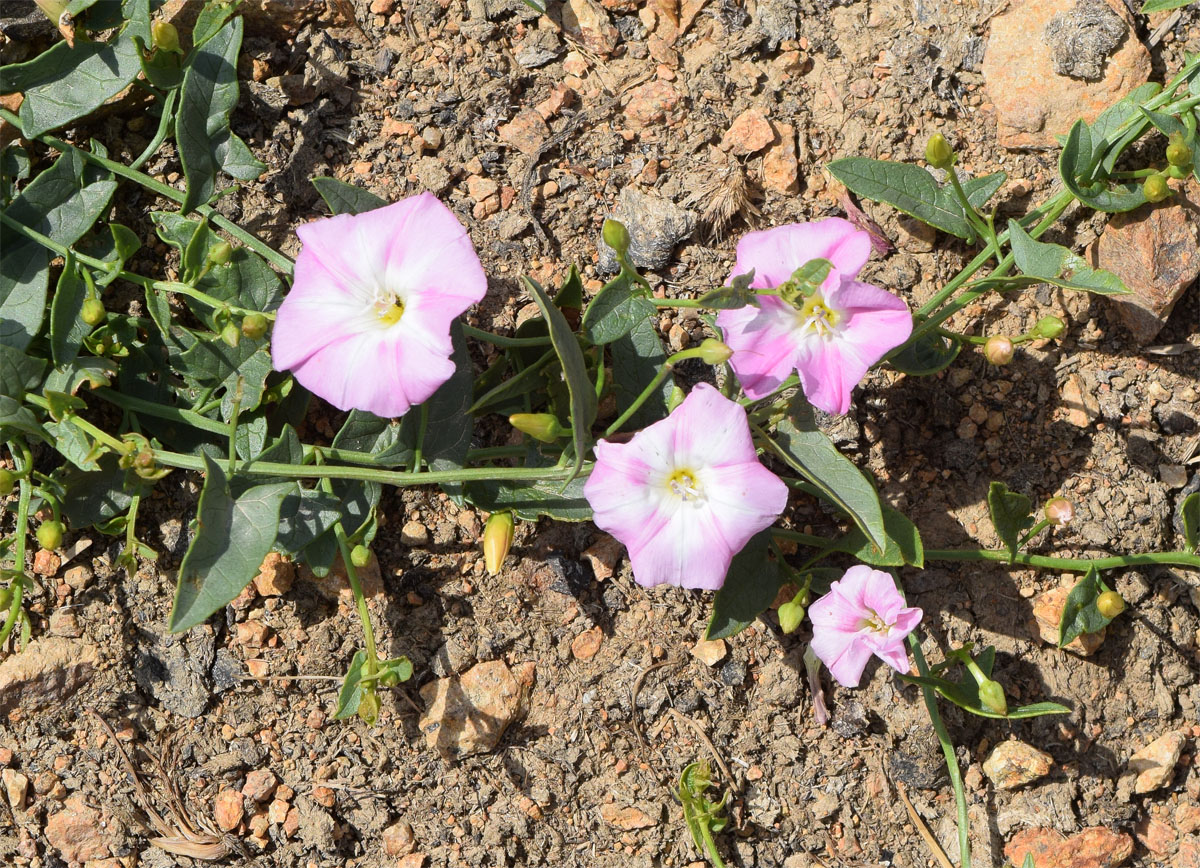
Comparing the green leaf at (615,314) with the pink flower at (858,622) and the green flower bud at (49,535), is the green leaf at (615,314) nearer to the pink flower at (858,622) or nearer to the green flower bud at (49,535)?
the pink flower at (858,622)

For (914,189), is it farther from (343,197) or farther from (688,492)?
(343,197)

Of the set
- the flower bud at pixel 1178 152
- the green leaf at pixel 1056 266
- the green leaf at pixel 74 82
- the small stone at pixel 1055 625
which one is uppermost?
the green leaf at pixel 74 82

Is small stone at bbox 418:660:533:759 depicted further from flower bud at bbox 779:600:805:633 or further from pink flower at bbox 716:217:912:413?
pink flower at bbox 716:217:912:413

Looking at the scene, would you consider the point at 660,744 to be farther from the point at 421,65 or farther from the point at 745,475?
the point at 421,65

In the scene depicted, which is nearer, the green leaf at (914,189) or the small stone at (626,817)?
the green leaf at (914,189)

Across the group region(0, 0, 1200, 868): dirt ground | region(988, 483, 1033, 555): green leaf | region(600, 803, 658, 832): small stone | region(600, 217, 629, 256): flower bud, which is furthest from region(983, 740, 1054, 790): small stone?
region(600, 217, 629, 256): flower bud

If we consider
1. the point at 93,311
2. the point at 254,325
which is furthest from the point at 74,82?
the point at 254,325

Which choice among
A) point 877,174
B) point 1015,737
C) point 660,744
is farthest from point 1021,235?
point 660,744

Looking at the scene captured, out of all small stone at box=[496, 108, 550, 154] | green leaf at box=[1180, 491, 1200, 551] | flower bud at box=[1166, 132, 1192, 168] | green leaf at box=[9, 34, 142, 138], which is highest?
green leaf at box=[9, 34, 142, 138]

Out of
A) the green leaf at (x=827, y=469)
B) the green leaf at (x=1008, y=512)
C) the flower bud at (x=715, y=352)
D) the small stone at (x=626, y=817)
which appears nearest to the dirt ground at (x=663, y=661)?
the small stone at (x=626, y=817)
